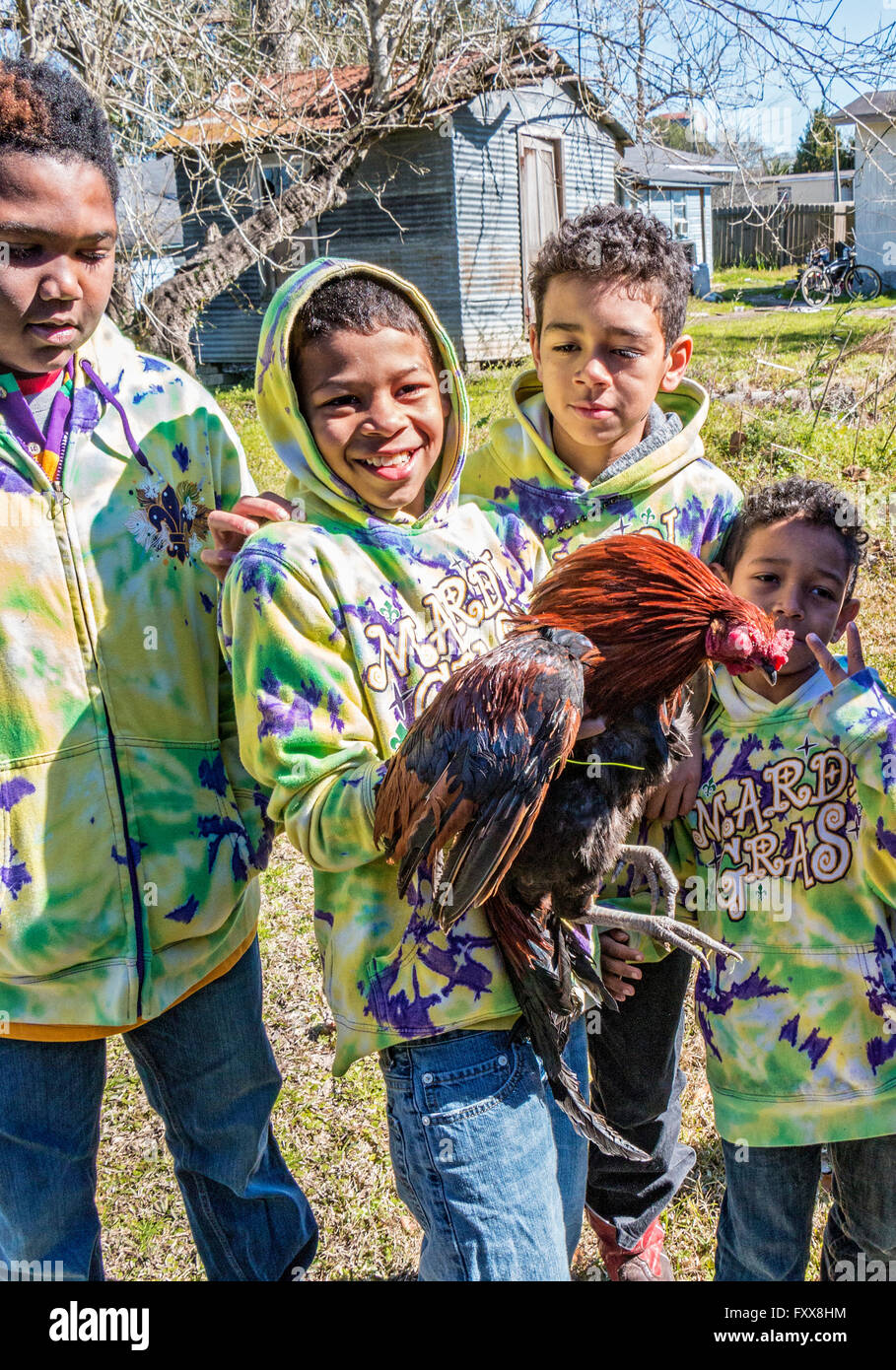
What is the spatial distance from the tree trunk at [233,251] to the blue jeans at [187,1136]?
941 centimetres

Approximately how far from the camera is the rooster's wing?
171 centimetres

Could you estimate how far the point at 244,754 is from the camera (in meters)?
2.08

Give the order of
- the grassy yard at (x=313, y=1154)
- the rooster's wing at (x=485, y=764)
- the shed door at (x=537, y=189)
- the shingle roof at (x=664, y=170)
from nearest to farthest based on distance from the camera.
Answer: the rooster's wing at (x=485, y=764)
the grassy yard at (x=313, y=1154)
the shingle roof at (x=664, y=170)
the shed door at (x=537, y=189)

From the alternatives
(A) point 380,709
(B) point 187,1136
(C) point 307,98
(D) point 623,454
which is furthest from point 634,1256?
(C) point 307,98

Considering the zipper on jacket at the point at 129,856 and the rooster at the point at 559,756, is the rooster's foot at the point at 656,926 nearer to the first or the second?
the rooster at the point at 559,756

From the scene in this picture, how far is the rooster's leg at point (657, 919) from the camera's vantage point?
6.93 feet

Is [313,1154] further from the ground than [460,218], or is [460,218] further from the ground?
[460,218]

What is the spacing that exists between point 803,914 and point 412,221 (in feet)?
63.4

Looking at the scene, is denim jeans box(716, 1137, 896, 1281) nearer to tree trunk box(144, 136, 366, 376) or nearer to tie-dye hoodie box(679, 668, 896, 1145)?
tie-dye hoodie box(679, 668, 896, 1145)

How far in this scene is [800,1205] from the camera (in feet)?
8.22

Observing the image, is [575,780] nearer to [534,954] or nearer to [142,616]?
[534,954]

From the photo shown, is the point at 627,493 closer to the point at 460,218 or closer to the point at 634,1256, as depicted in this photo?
the point at 634,1256

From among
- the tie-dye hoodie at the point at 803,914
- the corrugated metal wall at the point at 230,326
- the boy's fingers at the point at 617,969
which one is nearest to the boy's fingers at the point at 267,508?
the tie-dye hoodie at the point at 803,914

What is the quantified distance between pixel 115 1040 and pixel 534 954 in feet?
10.3
